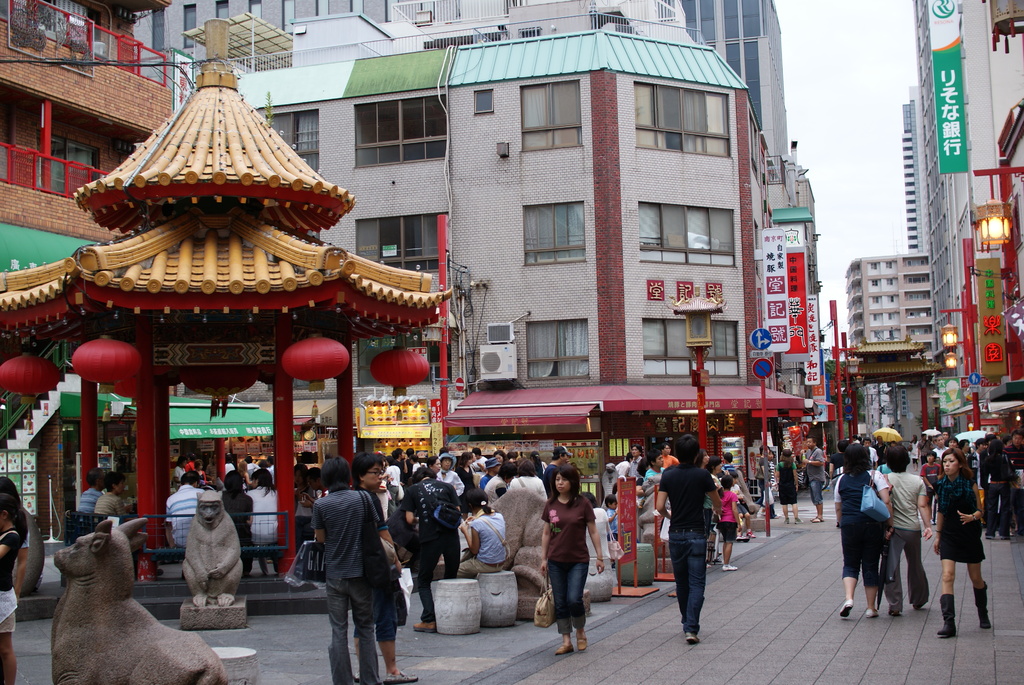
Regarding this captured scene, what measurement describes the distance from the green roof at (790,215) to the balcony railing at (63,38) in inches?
1248

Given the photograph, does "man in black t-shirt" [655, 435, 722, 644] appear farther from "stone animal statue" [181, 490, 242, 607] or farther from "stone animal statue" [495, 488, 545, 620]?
"stone animal statue" [181, 490, 242, 607]

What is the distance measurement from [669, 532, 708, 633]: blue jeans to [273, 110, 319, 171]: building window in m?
26.5

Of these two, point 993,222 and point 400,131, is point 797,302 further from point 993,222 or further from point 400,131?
point 400,131

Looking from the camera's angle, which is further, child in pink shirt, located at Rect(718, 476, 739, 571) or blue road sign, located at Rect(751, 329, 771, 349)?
blue road sign, located at Rect(751, 329, 771, 349)

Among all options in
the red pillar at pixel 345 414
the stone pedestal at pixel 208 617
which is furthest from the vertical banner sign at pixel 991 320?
the stone pedestal at pixel 208 617

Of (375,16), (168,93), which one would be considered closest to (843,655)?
Result: (168,93)

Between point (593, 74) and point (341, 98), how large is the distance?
328 inches

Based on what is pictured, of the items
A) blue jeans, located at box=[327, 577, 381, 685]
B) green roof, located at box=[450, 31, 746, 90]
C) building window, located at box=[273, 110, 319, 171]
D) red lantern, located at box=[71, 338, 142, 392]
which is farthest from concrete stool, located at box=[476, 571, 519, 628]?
building window, located at box=[273, 110, 319, 171]

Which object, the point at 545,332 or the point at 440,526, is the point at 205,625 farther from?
the point at 545,332

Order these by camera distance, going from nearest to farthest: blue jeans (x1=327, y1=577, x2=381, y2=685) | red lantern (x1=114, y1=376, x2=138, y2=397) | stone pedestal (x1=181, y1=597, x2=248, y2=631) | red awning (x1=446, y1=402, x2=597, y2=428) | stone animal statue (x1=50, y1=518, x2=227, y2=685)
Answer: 1. stone animal statue (x1=50, y1=518, x2=227, y2=685)
2. blue jeans (x1=327, y1=577, x2=381, y2=685)
3. stone pedestal (x1=181, y1=597, x2=248, y2=631)
4. red lantern (x1=114, y1=376, x2=138, y2=397)
5. red awning (x1=446, y1=402, x2=597, y2=428)

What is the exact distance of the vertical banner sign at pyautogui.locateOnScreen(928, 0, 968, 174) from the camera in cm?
2553

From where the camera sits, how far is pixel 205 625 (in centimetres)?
1105

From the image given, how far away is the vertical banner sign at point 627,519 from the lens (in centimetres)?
1323

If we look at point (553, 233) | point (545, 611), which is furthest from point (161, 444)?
point (553, 233)
